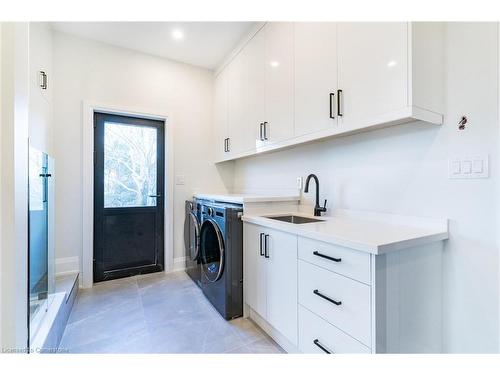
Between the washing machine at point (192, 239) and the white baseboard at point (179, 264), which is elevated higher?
the washing machine at point (192, 239)

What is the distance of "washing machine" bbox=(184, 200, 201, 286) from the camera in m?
2.39

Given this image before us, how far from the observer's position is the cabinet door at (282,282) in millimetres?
1381

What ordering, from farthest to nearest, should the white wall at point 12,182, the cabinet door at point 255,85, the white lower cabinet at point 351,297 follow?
1. the cabinet door at point 255,85
2. the white lower cabinet at point 351,297
3. the white wall at point 12,182

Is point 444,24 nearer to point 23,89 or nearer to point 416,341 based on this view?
point 416,341

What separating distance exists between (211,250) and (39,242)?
3.91 ft

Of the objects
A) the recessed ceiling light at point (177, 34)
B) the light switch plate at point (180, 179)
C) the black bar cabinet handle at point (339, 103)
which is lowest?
the light switch plate at point (180, 179)

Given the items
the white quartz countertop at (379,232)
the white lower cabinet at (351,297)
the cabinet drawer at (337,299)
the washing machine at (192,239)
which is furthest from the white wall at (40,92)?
the cabinet drawer at (337,299)

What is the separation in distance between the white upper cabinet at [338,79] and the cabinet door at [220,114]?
58 centimetres

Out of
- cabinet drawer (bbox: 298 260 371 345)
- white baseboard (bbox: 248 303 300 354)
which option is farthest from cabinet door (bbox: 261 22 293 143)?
white baseboard (bbox: 248 303 300 354)

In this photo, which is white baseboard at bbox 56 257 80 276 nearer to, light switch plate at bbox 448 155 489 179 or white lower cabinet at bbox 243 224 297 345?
white lower cabinet at bbox 243 224 297 345

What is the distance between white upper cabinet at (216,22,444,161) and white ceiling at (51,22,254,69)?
0.35 metres

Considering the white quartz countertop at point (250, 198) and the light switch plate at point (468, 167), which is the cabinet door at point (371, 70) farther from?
the white quartz countertop at point (250, 198)

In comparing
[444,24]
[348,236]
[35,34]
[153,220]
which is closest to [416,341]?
[348,236]

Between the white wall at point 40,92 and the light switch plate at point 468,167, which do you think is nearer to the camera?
the light switch plate at point 468,167
